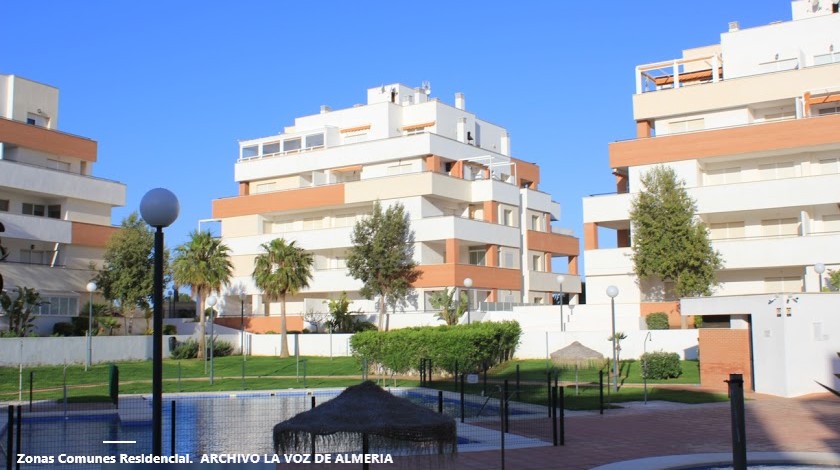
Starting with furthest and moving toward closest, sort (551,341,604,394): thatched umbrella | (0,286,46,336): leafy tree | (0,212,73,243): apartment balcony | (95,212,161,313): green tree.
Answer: (95,212,161,313): green tree
(0,212,73,243): apartment balcony
(0,286,46,336): leafy tree
(551,341,604,394): thatched umbrella

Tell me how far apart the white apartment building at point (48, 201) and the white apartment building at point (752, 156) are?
34.1 meters

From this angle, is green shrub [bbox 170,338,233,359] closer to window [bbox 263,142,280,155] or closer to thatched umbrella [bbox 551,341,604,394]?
window [bbox 263,142,280,155]

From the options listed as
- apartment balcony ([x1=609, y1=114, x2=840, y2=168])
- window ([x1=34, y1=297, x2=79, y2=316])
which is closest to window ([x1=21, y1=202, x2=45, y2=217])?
window ([x1=34, y1=297, x2=79, y2=316])

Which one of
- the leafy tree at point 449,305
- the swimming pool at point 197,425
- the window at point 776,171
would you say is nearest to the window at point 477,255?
the leafy tree at point 449,305

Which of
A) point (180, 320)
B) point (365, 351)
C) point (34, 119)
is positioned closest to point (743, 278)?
point (365, 351)

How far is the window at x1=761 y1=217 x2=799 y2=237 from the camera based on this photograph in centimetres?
5159

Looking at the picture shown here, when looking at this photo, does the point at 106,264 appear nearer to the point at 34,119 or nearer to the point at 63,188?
the point at 63,188

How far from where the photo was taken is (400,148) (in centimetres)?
6506

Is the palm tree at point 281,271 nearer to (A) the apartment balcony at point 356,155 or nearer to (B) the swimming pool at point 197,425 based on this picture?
Result: (A) the apartment balcony at point 356,155

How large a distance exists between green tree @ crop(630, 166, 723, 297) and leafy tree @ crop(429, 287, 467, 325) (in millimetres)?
11148

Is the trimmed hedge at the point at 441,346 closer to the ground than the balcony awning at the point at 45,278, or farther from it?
closer to the ground

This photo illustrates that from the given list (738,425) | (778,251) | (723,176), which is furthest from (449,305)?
(738,425)

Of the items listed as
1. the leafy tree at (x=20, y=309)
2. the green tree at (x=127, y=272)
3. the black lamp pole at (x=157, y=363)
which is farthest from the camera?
the green tree at (x=127, y=272)

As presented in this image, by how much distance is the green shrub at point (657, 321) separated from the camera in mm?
47656
